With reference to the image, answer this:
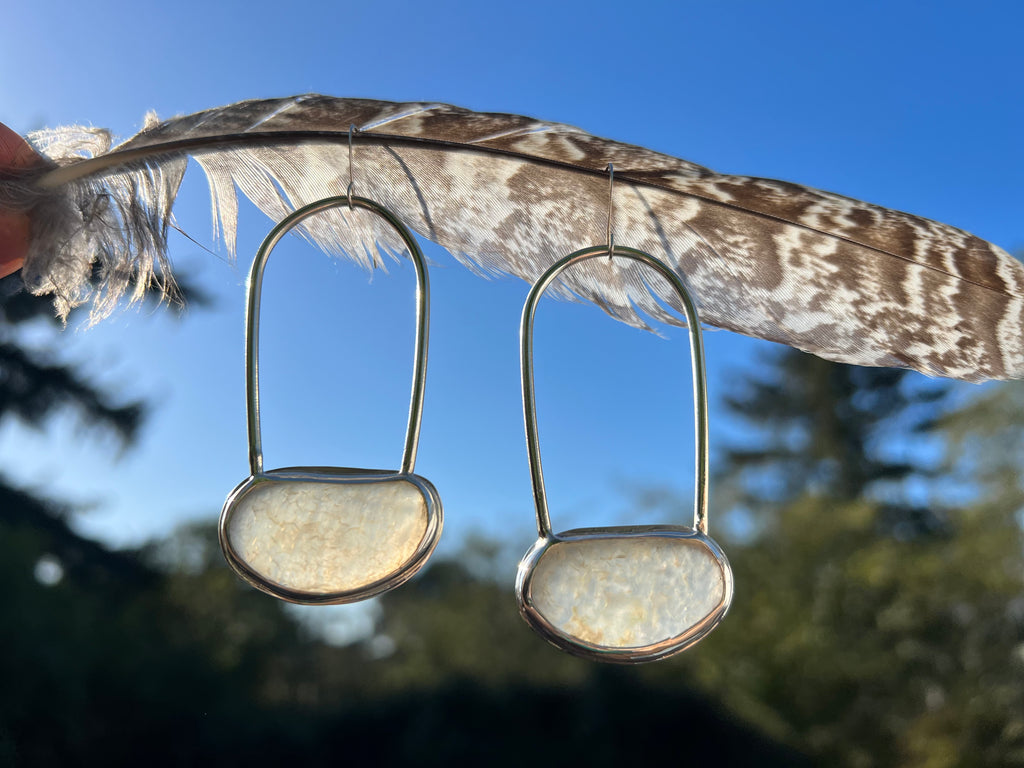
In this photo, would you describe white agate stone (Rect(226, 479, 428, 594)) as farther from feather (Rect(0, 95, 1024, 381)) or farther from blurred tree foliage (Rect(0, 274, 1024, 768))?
blurred tree foliage (Rect(0, 274, 1024, 768))

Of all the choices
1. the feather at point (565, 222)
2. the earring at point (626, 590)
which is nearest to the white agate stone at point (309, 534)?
the earring at point (626, 590)

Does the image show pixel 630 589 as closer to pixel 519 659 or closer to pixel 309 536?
pixel 309 536

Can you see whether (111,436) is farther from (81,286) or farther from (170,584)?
(81,286)

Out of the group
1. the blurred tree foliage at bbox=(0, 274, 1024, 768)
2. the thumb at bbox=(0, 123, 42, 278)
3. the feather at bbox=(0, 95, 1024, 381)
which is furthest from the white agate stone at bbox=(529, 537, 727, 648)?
the blurred tree foliage at bbox=(0, 274, 1024, 768)

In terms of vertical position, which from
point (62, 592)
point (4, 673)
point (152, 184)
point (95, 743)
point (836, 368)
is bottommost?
point (95, 743)

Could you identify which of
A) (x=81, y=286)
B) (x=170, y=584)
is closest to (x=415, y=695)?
(x=170, y=584)

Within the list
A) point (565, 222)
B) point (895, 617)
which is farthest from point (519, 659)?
point (565, 222)

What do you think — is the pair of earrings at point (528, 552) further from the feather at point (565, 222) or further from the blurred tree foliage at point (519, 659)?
the blurred tree foliage at point (519, 659)
